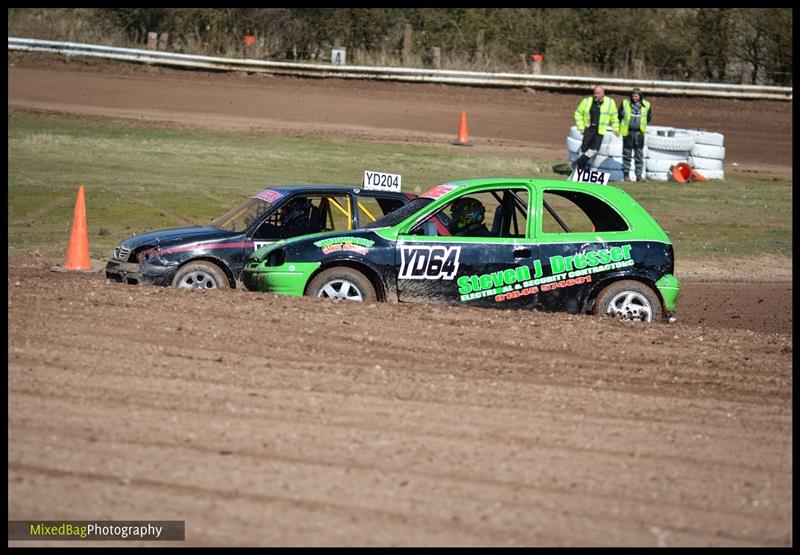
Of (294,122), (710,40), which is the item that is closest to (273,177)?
(294,122)

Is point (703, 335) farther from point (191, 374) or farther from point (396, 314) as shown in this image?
point (191, 374)

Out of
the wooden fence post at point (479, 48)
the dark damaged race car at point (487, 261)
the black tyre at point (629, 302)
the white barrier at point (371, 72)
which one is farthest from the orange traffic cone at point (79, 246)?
the wooden fence post at point (479, 48)

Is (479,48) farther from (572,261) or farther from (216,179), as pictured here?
(572,261)

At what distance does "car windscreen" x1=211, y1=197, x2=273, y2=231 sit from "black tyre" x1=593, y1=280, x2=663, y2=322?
373cm

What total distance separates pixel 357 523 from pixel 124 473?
4.50ft

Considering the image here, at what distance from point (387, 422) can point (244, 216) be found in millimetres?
5731

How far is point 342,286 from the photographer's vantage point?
10.7 metres

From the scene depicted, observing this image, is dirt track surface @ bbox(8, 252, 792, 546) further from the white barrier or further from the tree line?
the tree line

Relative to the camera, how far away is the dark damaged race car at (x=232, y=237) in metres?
11.9

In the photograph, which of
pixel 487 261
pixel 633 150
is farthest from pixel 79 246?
pixel 633 150

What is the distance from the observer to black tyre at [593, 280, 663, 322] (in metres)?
10.9

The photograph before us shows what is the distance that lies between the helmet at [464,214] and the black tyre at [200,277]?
2.61 metres

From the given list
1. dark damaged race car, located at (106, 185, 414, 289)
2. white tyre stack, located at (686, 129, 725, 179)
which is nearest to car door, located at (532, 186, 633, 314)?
dark damaged race car, located at (106, 185, 414, 289)

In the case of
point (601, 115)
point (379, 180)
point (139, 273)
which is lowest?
point (139, 273)
